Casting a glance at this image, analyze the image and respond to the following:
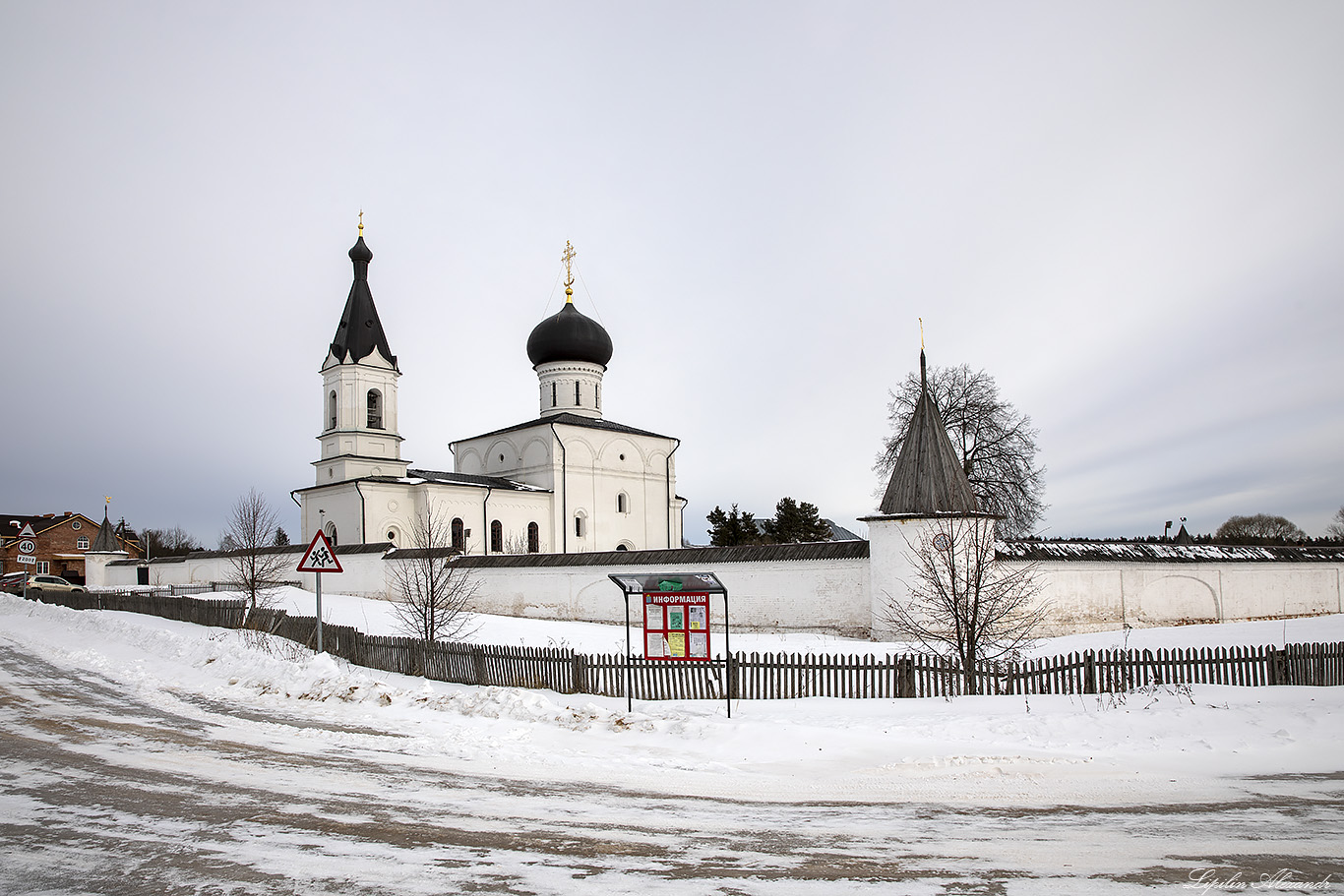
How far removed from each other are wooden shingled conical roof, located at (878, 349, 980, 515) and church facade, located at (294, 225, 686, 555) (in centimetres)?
1949

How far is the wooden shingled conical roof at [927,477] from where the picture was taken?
19109mm

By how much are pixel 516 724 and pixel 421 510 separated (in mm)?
26702

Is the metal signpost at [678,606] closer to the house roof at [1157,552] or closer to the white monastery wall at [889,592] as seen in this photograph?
the white monastery wall at [889,592]

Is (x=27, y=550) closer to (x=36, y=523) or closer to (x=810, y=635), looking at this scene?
(x=36, y=523)

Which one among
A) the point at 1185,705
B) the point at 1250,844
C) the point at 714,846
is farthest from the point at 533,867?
the point at 1185,705

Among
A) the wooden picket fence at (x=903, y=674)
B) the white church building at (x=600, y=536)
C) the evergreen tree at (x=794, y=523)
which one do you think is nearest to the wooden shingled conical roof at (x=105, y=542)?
the white church building at (x=600, y=536)

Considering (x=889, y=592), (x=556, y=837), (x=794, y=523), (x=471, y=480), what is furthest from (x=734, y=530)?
(x=556, y=837)

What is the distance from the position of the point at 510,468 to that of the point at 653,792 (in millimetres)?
35953

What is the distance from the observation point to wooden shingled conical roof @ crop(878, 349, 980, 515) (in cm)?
1911

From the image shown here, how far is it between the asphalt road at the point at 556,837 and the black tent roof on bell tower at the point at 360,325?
99.9 ft

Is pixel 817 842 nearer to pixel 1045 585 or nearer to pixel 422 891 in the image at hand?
pixel 422 891

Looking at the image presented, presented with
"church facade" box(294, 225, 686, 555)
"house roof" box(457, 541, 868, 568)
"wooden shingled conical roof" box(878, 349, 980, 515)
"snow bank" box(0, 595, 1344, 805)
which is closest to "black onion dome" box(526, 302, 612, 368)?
"church facade" box(294, 225, 686, 555)

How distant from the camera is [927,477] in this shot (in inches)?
766

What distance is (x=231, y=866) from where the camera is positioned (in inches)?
201
